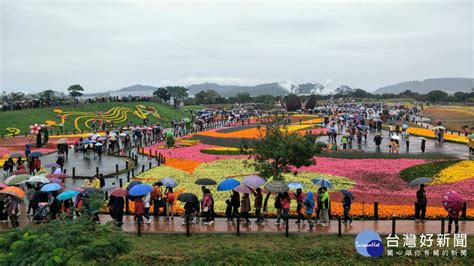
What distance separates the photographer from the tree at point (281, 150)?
19.6m

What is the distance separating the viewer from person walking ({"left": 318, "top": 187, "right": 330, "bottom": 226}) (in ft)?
51.9

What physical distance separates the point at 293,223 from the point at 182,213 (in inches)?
187

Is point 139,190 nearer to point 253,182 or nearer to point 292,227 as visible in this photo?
point 253,182

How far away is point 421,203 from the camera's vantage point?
16141 mm

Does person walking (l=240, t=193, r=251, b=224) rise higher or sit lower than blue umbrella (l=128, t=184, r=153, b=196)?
lower

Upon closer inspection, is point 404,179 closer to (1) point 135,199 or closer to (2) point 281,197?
(2) point 281,197

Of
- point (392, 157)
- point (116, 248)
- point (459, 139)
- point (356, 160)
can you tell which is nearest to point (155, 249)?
point (116, 248)

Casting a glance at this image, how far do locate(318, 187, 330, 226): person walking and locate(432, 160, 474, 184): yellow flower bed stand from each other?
428 inches

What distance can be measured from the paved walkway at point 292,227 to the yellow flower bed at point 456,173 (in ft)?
26.9

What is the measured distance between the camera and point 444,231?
1500 centimetres

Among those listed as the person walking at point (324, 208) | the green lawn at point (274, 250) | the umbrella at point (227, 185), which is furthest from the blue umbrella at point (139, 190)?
the person walking at point (324, 208)

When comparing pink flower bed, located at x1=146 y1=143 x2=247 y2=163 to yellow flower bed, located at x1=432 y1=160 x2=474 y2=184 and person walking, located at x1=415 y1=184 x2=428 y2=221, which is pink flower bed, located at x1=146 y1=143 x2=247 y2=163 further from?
person walking, located at x1=415 y1=184 x2=428 y2=221

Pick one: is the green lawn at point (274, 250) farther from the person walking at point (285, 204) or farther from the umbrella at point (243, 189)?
the umbrella at point (243, 189)

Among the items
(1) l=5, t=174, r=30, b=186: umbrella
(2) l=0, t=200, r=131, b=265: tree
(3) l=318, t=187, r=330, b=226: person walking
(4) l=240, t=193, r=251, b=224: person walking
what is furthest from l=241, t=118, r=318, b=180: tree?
(1) l=5, t=174, r=30, b=186: umbrella
